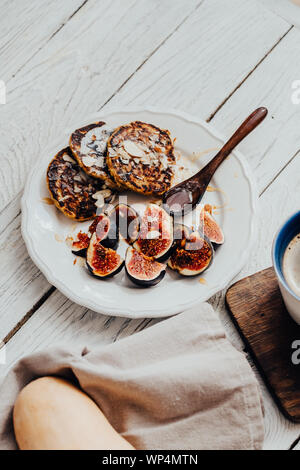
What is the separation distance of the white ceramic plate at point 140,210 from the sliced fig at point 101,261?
0.04 metres

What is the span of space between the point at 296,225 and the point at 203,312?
0.38 meters

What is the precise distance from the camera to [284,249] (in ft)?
4.64

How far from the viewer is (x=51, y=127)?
191 cm

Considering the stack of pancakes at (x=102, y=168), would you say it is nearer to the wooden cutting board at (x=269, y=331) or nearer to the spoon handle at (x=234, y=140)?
the spoon handle at (x=234, y=140)

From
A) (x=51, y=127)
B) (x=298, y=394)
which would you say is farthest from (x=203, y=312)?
(x=51, y=127)

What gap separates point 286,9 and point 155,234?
47.0 inches

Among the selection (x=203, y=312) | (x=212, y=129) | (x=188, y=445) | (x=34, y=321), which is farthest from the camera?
(x=212, y=129)

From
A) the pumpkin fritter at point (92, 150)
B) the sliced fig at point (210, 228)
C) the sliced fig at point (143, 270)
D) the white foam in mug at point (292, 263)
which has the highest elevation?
the white foam in mug at point (292, 263)

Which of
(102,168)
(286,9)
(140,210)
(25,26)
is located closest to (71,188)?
(102,168)

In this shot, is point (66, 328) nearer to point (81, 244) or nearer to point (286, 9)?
point (81, 244)

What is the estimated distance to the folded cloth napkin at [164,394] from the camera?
4.47ft

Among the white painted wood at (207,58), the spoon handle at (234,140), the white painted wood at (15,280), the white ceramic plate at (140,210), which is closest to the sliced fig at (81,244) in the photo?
the white ceramic plate at (140,210)
